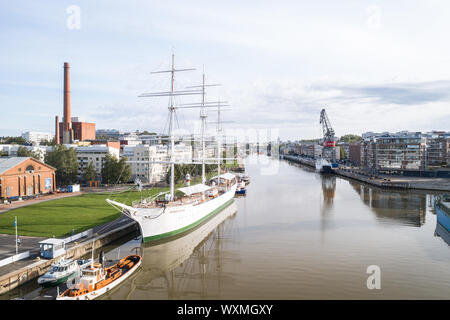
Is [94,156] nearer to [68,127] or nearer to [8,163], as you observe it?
[8,163]

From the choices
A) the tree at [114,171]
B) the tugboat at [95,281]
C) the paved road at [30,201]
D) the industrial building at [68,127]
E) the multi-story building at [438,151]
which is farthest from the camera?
the multi-story building at [438,151]

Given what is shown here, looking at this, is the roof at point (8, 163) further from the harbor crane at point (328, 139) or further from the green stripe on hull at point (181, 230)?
the harbor crane at point (328, 139)

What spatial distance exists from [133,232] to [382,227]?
53.2 ft

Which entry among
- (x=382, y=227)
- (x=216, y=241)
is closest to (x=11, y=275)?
(x=216, y=241)

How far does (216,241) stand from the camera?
62.9 feet

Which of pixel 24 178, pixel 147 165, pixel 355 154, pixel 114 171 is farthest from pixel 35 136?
pixel 355 154

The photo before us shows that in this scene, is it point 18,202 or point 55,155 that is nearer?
point 18,202

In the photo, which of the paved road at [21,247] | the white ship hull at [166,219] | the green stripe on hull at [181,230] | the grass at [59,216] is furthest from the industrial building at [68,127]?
the paved road at [21,247]

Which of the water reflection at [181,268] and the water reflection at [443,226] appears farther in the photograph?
the water reflection at [443,226]

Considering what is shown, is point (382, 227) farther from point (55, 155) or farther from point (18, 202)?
point (55, 155)

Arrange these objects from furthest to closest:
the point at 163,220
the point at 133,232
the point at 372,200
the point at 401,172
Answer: the point at 401,172 → the point at 372,200 → the point at 133,232 → the point at 163,220

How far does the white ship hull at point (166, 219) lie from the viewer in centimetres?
1783

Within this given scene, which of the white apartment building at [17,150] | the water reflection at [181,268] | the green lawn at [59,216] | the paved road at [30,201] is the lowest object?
the water reflection at [181,268]

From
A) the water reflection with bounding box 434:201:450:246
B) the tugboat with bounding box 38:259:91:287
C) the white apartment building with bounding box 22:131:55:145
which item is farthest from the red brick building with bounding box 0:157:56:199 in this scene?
the white apartment building with bounding box 22:131:55:145
